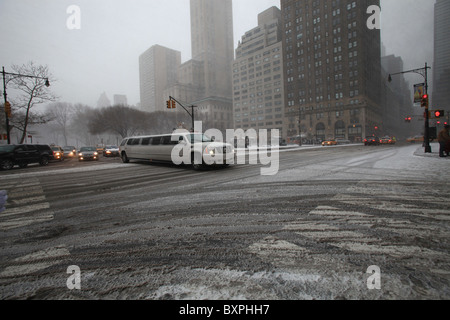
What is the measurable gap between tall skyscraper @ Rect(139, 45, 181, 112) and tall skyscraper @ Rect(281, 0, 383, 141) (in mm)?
105800

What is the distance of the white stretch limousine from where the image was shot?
9.90 meters

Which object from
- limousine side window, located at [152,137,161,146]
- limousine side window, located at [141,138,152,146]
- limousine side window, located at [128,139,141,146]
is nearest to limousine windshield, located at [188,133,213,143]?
limousine side window, located at [152,137,161,146]

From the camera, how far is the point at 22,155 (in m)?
15.5

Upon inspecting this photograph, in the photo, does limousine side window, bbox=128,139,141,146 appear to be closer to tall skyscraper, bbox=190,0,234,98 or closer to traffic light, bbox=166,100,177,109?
traffic light, bbox=166,100,177,109

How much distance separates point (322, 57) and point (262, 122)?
4160 cm

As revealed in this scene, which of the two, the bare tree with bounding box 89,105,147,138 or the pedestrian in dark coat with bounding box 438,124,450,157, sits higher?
the bare tree with bounding box 89,105,147,138

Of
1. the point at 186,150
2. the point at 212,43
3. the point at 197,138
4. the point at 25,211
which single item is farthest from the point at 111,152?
the point at 212,43

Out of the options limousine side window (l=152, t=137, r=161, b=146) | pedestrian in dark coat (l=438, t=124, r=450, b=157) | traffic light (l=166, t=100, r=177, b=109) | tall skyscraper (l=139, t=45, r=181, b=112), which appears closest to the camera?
pedestrian in dark coat (l=438, t=124, r=450, b=157)

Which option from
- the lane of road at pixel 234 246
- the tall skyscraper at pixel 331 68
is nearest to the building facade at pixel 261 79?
the tall skyscraper at pixel 331 68

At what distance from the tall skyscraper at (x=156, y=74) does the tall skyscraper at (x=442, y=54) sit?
654ft

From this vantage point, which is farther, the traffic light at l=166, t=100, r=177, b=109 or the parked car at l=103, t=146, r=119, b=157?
the parked car at l=103, t=146, r=119, b=157

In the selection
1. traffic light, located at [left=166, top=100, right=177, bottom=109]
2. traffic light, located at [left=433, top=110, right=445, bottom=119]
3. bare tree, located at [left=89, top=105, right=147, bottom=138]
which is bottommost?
traffic light, located at [left=433, top=110, right=445, bottom=119]

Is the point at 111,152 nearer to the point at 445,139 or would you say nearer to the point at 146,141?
the point at 146,141
